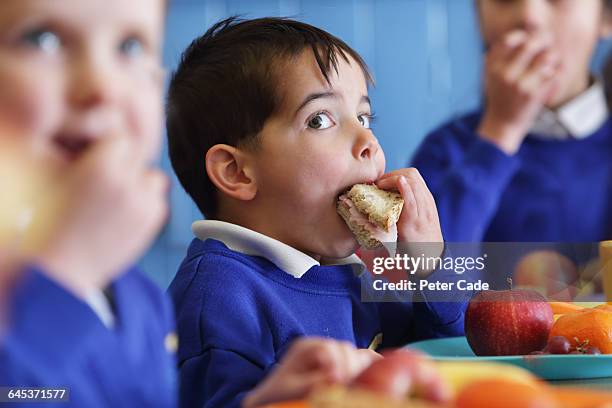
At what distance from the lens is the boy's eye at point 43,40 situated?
0.62 meters

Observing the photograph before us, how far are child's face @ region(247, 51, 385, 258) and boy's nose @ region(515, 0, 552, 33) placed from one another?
312 mm

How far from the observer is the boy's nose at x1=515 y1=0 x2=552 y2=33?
1.25m

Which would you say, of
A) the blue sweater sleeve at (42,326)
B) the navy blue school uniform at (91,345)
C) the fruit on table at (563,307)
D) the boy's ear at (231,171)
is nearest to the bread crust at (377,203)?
the boy's ear at (231,171)

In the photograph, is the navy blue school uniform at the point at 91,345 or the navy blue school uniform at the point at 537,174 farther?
the navy blue school uniform at the point at 537,174

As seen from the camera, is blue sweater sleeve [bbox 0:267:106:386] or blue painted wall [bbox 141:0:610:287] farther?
blue painted wall [bbox 141:0:610:287]

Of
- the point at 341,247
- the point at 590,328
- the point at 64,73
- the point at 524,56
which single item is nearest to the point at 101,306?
the point at 64,73

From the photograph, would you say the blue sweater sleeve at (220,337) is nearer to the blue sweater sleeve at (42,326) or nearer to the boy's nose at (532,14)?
the blue sweater sleeve at (42,326)

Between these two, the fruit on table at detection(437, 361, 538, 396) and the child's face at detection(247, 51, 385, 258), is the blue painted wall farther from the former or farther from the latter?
the fruit on table at detection(437, 361, 538, 396)

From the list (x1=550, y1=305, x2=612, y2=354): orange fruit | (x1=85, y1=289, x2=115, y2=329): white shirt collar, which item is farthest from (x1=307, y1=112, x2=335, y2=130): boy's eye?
(x1=85, y1=289, x2=115, y2=329): white shirt collar

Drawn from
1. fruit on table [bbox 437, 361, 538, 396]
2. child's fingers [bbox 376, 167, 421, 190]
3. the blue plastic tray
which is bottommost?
the blue plastic tray

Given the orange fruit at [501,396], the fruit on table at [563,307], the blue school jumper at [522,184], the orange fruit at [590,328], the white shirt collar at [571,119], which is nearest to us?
the orange fruit at [501,396]

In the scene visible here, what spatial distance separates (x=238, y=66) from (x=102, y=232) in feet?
1.60

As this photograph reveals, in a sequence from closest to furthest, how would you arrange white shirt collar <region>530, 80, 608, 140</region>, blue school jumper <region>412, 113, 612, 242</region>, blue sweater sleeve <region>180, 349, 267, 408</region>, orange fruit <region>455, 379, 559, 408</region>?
1. orange fruit <region>455, 379, 559, 408</region>
2. blue sweater sleeve <region>180, 349, 267, 408</region>
3. blue school jumper <region>412, 113, 612, 242</region>
4. white shirt collar <region>530, 80, 608, 140</region>

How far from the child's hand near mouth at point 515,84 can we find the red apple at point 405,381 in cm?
79
